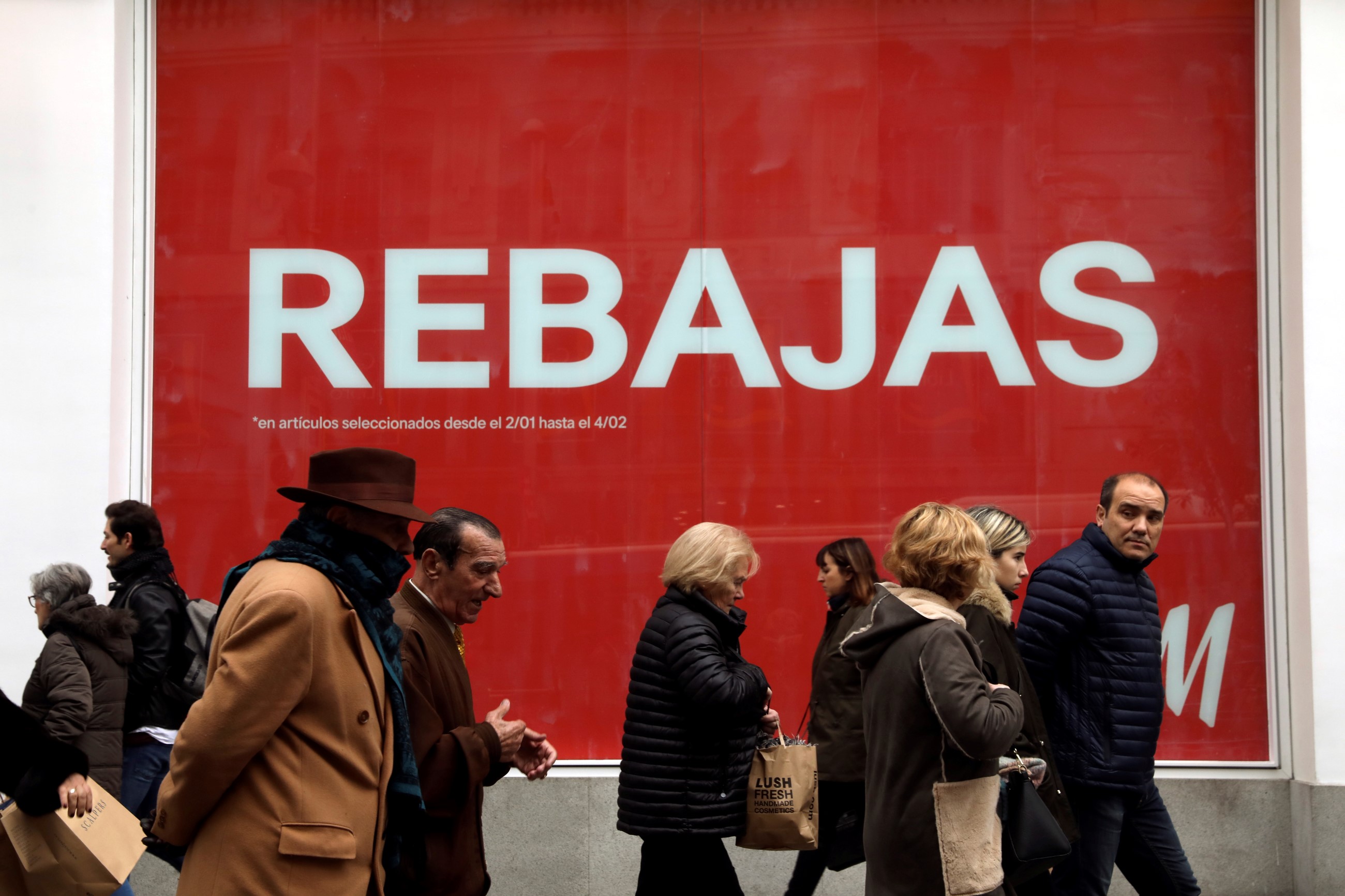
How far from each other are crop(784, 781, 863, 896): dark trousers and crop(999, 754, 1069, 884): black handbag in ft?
5.10

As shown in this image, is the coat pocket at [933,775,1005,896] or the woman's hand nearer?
the woman's hand

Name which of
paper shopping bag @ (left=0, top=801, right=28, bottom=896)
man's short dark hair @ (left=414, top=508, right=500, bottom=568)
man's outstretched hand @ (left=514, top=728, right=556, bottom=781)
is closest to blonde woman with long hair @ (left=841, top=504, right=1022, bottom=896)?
man's outstretched hand @ (left=514, top=728, right=556, bottom=781)

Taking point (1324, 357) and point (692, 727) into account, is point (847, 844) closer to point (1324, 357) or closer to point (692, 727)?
point (692, 727)

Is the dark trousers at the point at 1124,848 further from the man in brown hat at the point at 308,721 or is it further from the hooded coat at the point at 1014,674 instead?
the man in brown hat at the point at 308,721

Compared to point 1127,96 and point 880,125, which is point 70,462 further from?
point 1127,96

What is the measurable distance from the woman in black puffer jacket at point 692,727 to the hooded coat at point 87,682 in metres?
2.20

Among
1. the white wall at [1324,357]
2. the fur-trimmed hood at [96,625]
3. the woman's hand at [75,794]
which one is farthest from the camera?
the white wall at [1324,357]

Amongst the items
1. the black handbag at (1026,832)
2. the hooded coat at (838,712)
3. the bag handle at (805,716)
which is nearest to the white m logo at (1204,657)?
the bag handle at (805,716)

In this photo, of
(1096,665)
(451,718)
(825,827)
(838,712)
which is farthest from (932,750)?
(825,827)

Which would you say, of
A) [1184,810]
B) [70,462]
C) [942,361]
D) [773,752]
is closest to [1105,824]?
[773,752]

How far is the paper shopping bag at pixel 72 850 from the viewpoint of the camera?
3.26 meters

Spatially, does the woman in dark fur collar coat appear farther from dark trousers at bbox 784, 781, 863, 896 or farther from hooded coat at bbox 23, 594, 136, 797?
hooded coat at bbox 23, 594, 136, 797

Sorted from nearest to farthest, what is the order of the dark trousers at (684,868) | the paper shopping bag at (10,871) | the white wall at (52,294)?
the paper shopping bag at (10,871) → the dark trousers at (684,868) → the white wall at (52,294)

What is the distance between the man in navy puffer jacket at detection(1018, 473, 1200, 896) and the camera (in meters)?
4.76
